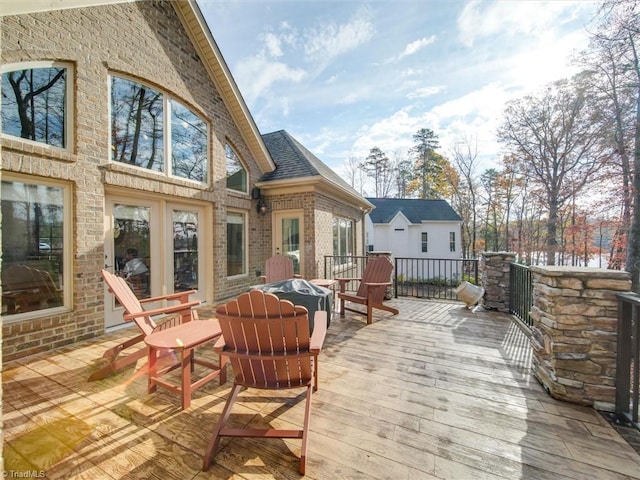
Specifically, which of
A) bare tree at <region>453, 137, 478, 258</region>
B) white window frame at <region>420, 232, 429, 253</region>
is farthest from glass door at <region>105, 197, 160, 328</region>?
bare tree at <region>453, 137, 478, 258</region>

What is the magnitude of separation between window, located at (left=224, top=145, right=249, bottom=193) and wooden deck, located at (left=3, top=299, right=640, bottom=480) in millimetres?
4379

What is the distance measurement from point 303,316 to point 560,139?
15.4 m

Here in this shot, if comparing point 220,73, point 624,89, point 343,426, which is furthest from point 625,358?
point 624,89

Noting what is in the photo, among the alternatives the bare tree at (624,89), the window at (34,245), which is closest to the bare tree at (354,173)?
the bare tree at (624,89)

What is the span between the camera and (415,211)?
17.8 m

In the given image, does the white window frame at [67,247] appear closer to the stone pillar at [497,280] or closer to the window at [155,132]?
the window at [155,132]

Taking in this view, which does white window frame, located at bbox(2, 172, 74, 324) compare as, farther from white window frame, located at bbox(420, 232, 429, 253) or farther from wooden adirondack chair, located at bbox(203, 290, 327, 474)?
white window frame, located at bbox(420, 232, 429, 253)

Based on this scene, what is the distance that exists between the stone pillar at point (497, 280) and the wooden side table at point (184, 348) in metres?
4.86

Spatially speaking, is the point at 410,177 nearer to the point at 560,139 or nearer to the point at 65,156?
the point at 560,139

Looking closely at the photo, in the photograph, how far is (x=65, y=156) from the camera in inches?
135

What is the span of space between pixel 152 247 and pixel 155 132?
206cm

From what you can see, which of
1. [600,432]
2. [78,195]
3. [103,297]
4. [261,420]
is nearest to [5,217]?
[78,195]

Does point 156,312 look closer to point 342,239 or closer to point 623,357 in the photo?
point 623,357

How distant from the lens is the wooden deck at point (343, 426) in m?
1.61
